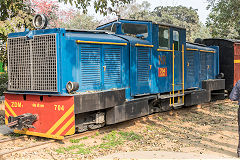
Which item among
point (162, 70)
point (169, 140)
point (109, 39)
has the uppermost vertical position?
point (109, 39)

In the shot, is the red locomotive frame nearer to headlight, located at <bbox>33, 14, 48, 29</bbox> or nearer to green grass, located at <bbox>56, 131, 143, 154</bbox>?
green grass, located at <bbox>56, 131, 143, 154</bbox>

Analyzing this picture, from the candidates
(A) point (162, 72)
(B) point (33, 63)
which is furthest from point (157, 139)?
(B) point (33, 63)

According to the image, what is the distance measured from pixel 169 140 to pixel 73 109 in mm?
2481

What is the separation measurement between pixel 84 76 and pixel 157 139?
2.35 meters

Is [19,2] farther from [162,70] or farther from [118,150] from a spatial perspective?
[118,150]

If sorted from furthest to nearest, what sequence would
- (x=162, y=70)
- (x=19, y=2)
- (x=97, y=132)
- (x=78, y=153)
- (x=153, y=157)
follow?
(x=19, y=2), (x=162, y=70), (x=97, y=132), (x=78, y=153), (x=153, y=157)

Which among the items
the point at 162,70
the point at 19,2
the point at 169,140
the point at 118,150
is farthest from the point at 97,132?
the point at 19,2

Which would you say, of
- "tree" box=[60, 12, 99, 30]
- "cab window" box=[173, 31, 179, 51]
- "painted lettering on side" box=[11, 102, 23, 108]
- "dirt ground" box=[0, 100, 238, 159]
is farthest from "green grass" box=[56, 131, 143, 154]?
"tree" box=[60, 12, 99, 30]

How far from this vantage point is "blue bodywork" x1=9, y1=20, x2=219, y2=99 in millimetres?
6305

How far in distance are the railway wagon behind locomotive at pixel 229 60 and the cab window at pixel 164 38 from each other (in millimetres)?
5306

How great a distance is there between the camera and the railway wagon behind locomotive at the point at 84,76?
242 inches

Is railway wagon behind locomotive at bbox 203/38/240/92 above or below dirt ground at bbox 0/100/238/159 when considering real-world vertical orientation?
above

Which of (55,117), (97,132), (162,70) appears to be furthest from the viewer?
(162,70)

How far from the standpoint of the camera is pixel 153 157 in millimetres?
5281
